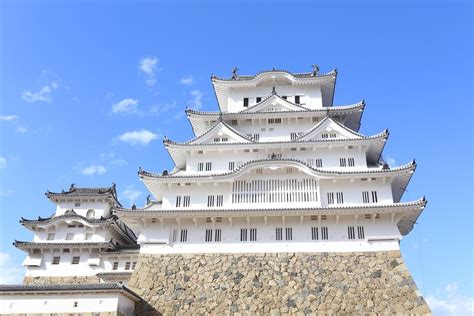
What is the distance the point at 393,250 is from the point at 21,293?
18269 millimetres

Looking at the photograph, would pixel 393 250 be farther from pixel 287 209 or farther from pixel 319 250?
pixel 287 209

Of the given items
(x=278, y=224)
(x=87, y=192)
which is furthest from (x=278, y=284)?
(x=87, y=192)

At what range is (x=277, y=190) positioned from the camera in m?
24.2

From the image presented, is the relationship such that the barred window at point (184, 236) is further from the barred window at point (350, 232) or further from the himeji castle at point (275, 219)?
the barred window at point (350, 232)

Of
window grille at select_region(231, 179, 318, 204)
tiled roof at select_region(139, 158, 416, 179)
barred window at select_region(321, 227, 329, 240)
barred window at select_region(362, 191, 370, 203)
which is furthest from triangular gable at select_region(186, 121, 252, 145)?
barred window at select_region(362, 191, 370, 203)

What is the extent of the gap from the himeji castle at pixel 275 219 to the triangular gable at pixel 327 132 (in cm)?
6

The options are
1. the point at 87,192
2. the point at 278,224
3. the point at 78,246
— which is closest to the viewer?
the point at 278,224

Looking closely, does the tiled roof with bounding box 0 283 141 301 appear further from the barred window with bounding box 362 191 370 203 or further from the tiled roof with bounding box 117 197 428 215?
the barred window with bounding box 362 191 370 203

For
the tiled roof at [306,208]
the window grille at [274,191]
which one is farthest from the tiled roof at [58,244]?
the window grille at [274,191]

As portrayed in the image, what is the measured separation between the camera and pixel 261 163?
24250 millimetres

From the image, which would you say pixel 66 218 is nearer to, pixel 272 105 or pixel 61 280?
pixel 61 280

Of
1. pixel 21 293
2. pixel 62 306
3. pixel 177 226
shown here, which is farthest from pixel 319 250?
pixel 21 293

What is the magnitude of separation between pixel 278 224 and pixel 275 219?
32 centimetres

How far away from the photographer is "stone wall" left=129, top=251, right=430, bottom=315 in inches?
825
